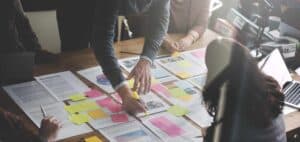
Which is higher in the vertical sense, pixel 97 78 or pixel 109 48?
pixel 109 48

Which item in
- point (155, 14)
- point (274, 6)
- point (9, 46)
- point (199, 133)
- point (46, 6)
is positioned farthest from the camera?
point (274, 6)

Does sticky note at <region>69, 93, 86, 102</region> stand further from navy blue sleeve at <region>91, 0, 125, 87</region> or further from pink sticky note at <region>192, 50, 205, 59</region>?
pink sticky note at <region>192, 50, 205, 59</region>

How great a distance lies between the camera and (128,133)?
169 cm

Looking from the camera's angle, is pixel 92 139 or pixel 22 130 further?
pixel 92 139

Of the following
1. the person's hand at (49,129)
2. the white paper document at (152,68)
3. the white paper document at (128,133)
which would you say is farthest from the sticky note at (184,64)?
the person's hand at (49,129)

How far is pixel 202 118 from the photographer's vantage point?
184cm

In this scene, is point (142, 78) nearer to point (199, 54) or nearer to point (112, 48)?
point (112, 48)

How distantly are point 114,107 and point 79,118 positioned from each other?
0.16m

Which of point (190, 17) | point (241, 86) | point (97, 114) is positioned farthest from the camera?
point (190, 17)

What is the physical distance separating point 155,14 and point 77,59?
0.42 metres

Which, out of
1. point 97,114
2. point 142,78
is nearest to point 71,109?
point 97,114

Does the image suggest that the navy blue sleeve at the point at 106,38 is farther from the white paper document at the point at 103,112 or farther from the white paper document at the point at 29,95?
the white paper document at the point at 29,95

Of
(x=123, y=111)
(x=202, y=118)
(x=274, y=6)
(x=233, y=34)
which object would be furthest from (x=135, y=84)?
(x=274, y=6)

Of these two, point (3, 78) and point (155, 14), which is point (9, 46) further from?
point (155, 14)
